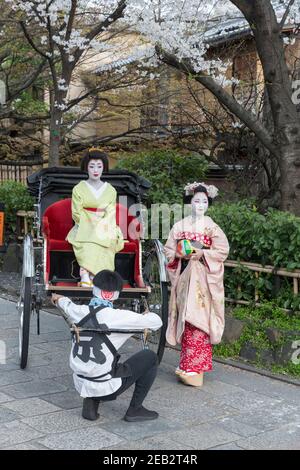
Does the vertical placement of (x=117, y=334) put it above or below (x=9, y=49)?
below

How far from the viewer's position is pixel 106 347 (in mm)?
4738

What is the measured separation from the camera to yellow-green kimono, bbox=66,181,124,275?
634cm

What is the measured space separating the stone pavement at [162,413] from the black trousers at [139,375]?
0.22 meters

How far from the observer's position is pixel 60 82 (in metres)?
10.8

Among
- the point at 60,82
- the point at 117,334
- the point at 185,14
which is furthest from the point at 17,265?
the point at 117,334

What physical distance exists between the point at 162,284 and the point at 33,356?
1.67m

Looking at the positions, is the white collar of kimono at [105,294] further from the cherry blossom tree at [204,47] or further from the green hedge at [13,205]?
the green hedge at [13,205]

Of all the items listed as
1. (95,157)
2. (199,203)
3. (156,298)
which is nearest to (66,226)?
(95,157)

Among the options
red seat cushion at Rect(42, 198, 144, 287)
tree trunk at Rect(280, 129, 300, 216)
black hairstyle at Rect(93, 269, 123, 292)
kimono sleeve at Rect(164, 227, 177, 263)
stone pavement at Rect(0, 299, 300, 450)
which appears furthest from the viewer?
tree trunk at Rect(280, 129, 300, 216)

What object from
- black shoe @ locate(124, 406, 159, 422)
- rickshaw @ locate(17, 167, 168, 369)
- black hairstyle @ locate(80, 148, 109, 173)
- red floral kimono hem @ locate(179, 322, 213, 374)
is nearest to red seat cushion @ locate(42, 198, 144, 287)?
rickshaw @ locate(17, 167, 168, 369)

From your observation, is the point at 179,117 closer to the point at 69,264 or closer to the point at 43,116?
the point at 43,116

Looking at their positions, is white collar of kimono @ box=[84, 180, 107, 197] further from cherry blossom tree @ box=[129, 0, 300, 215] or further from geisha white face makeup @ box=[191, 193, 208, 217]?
cherry blossom tree @ box=[129, 0, 300, 215]

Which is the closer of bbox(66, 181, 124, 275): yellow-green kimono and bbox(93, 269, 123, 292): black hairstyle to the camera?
bbox(93, 269, 123, 292): black hairstyle

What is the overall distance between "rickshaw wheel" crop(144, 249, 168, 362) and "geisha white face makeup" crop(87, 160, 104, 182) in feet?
3.25
